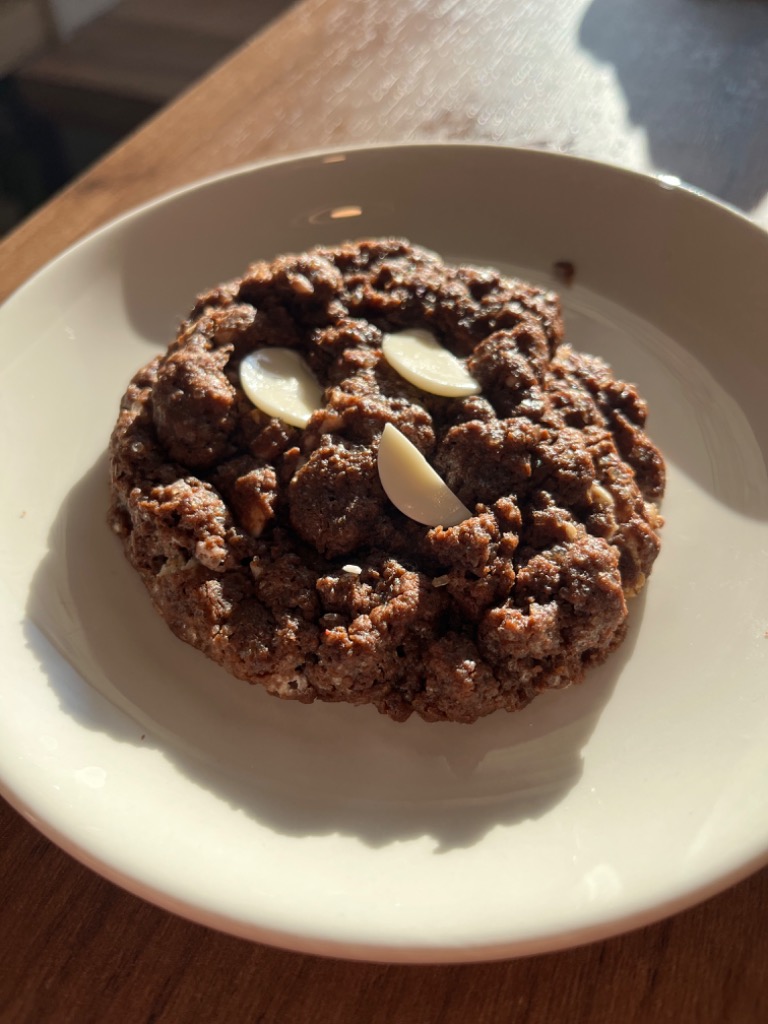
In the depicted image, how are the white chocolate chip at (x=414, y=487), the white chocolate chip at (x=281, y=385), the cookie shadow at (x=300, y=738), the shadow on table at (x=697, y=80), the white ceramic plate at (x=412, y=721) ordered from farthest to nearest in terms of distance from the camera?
the shadow on table at (x=697, y=80) → the white chocolate chip at (x=281, y=385) → the white chocolate chip at (x=414, y=487) → the cookie shadow at (x=300, y=738) → the white ceramic plate at (x=412, y=721)

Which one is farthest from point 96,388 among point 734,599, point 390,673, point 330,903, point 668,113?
point 668,113

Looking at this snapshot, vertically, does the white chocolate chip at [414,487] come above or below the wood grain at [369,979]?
above

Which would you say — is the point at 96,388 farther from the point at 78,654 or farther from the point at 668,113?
the point at 668,113

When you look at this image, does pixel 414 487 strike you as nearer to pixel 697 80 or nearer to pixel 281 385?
pixel 281 385

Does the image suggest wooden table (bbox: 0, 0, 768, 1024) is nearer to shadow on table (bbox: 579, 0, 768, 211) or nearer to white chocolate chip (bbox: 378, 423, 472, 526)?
shadow on table (bbox: 579, 0, 768, 211)

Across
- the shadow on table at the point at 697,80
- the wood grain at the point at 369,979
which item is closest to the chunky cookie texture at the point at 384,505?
the wood grain at the point at 369,979

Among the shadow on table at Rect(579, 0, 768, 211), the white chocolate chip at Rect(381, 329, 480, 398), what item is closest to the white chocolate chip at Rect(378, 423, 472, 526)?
the white chocolate chip at Rect(381, 329, 480, 398)

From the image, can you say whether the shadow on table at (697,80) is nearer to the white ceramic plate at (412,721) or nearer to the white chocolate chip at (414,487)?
the white ceramic plate at (412,721)
